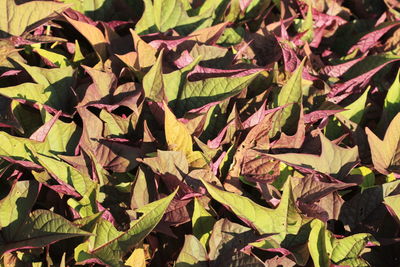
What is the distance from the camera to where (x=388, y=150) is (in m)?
1.82

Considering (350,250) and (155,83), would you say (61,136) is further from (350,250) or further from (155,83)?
(350,250)

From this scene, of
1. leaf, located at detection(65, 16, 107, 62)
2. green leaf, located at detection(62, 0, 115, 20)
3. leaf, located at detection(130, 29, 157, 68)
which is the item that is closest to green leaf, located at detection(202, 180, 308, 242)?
leaf, located at detection(130, 29, 157, 68)

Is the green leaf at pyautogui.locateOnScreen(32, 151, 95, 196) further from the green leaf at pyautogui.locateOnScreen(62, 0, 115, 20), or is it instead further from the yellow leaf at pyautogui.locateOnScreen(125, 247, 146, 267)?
the green leaf at pyautogui.locateOnScreen(62, 0, 115, 20)

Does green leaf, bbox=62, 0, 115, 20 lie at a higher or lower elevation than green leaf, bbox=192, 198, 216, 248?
higher

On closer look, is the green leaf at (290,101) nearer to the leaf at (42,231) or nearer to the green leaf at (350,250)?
the green leaf at (350,250)

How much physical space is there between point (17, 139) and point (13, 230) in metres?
0.27

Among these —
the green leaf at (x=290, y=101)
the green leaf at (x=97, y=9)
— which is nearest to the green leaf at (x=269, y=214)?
the green leaf at (x=290, y=101)

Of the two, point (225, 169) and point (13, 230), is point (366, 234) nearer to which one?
point (225, 169)

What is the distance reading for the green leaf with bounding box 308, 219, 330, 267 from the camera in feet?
4.90

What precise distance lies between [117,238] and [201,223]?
0.26 meters

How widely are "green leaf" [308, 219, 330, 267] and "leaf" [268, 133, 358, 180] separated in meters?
0.22

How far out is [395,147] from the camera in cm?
183

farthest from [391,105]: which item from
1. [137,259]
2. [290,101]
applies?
[137,259]

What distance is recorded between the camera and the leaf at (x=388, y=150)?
5.87 feet
